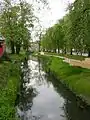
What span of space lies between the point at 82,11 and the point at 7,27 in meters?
25.3

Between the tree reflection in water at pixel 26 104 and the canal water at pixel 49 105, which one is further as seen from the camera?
the canal water at pixel 49 105

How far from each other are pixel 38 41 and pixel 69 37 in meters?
124

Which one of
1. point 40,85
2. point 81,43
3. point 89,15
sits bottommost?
point 40,85

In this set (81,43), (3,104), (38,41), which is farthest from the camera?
(38,41)

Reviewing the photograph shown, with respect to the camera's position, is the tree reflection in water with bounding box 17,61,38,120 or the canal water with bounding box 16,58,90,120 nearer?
the tree reflection in water with bounding box 17,61,38,120

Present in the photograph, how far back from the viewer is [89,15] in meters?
23.6

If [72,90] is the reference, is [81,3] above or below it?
above

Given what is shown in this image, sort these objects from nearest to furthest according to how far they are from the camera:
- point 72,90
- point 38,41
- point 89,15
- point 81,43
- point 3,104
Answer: point 3,104
point 89,15
point 81,43
point 72,90
point 38,41

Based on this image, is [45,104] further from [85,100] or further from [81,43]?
[81,43]

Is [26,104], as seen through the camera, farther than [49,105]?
Yes

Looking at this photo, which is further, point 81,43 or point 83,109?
Answer: point 81,43

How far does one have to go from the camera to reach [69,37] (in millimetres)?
28109

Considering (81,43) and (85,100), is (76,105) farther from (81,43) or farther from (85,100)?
(81,43)

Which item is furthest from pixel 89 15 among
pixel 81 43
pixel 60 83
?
pixel 60 83
